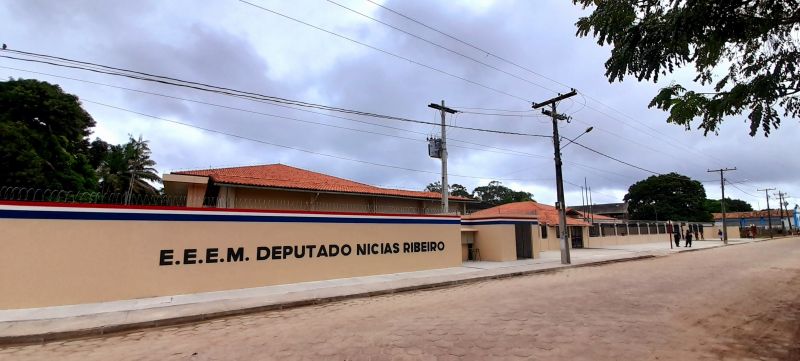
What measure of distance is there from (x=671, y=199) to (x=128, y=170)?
2809 inches

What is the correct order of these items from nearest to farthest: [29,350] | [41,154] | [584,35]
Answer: [584,35] → [29,350] → [41,154]

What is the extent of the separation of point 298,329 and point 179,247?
204 inches

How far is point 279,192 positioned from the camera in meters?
18.1

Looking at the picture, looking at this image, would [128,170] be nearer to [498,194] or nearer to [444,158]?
[444,158]

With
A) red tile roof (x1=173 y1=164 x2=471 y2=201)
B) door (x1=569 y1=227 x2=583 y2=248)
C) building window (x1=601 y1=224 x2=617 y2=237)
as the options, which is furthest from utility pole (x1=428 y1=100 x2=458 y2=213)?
building window (x1=601 y1=224 x2=617 y2=237)

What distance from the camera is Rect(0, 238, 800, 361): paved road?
5.01 metres

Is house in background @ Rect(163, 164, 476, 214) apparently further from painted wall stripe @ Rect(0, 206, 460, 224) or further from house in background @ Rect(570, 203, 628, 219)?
house in background @ Rect(570, 203, 628, 219)

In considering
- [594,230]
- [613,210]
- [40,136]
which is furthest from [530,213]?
[613,210]

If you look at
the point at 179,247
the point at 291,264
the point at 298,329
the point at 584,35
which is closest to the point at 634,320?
the point at 584,35

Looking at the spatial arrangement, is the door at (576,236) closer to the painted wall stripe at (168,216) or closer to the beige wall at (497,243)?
the beige wall at (497,243)

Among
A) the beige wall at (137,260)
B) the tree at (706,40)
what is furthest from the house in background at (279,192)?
the tree at (706,40)

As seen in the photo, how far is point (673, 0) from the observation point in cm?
479

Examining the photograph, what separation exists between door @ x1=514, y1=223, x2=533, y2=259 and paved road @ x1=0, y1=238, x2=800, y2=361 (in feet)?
36.6

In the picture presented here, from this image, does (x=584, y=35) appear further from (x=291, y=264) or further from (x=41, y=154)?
(x=41, y=154)
